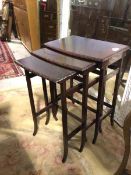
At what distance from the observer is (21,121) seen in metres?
2.01

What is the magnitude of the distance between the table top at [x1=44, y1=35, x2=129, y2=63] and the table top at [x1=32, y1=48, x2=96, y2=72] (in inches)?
1.8

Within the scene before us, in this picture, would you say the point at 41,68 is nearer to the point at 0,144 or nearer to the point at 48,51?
the point at 48,51

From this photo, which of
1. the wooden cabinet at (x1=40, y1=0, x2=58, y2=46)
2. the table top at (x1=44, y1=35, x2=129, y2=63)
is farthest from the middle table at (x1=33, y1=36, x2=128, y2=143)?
the wooden cabinet at (x1=40, y1=0, x2=58, y2=46)

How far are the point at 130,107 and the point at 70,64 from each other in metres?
0.86

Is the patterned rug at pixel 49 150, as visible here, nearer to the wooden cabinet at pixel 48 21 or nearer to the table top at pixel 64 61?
the table top at pixel 64 61

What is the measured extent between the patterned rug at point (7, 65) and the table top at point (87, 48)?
159 cm

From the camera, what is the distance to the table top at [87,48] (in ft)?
4.42

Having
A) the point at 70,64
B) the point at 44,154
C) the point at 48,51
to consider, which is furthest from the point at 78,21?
the point at 44,154

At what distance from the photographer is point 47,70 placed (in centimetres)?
124

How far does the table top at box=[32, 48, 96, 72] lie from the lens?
1.24 m

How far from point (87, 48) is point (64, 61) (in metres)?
0.29

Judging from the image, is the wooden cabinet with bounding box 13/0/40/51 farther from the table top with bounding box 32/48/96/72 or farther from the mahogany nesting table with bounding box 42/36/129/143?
the table top with bounding box 32/48/96/72

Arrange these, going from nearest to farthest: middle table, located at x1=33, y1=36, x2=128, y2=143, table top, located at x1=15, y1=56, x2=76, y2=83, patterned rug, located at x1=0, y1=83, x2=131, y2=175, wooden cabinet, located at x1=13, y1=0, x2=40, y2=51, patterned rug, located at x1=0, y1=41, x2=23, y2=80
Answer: table top, located at x1=15, y1=56, x2=76, y2=83, middle table, located at x1=33, y1=36, x2=128, y2=143, patterned rug, located at x1=0, y1=83, x2=131, y2=175, patterned rug, located at x1=0, y1=41, x2=23, y2=80, wooden cabinet, located at x1=13, y1=0, x2=40, y2=51

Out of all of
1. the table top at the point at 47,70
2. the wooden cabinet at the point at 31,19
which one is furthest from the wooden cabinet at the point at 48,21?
the table top at the point at 47,70
